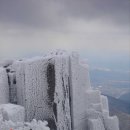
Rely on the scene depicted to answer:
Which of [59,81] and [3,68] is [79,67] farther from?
Result: [3,68]

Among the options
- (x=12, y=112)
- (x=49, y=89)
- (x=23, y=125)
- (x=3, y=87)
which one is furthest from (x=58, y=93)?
(x=23, y=125)

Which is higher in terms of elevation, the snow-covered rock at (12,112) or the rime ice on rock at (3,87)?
the rime ice on rock at (3,87)

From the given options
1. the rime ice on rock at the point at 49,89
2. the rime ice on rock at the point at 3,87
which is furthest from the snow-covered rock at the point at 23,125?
the rime ice on rock at the point at 3,87

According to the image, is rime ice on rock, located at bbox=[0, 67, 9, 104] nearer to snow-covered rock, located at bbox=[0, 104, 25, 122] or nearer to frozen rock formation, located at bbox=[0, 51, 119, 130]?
frozen rock formation, located at bbox=[0, 51, 119, 130]

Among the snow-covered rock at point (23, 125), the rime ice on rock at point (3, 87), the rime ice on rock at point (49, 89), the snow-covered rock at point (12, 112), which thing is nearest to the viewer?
the snow-covered rock at point (23, 125)

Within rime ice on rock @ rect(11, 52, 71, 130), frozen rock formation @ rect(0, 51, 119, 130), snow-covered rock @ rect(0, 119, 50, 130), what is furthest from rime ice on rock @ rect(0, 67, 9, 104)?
snow-covered rock @ rect(0, 119, 50, 130)

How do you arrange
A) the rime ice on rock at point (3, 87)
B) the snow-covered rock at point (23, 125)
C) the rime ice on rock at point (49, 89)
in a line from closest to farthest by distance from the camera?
1. the snow-covered rock at point (23, 125)
2. the rime ice on rock at point (49, 89)
3. the rime ice on rock at point (3, 87)

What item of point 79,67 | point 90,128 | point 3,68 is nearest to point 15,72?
point 3,68

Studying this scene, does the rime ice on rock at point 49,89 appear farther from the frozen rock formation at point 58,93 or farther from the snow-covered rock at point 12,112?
the snow-covered rock at point 12,112
